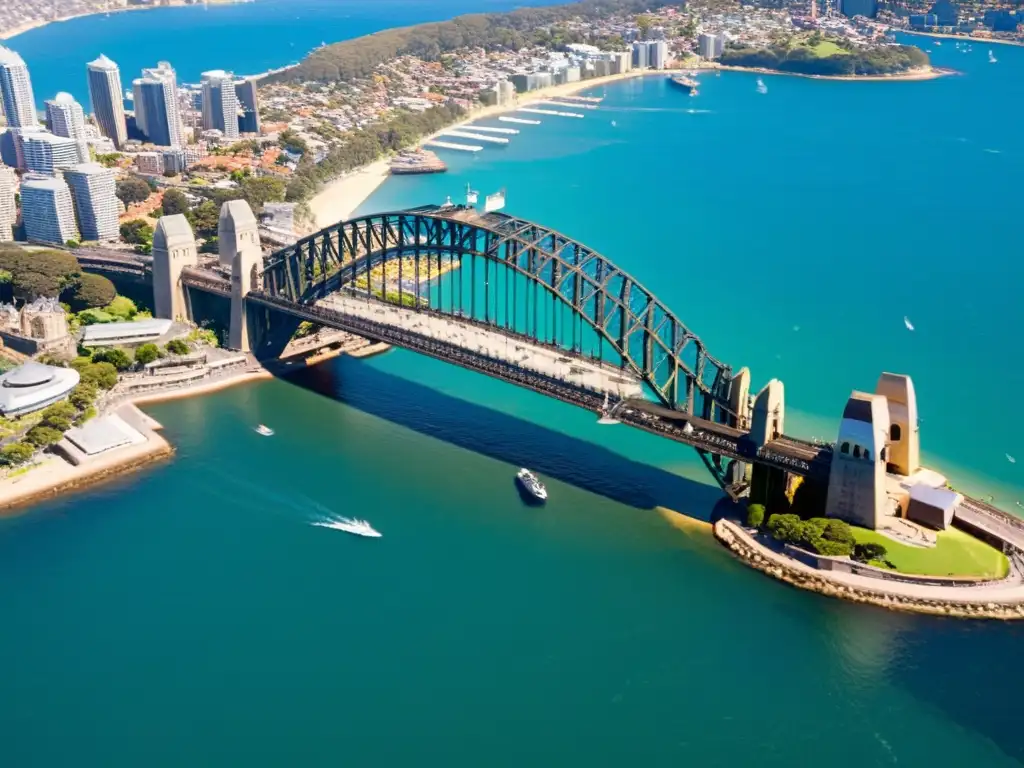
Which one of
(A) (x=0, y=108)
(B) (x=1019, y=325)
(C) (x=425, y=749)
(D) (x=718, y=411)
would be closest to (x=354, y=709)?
(C) (x=425, y=749)

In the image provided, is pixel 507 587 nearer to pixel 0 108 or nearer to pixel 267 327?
pixel 267 327

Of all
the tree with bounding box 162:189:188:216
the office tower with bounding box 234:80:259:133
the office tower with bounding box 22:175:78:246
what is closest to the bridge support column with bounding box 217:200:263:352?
the office tower with bounding box 22:175:78:246

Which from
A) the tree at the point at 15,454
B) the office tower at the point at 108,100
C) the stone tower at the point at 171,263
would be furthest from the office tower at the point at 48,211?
the office tower at the point at 108,100

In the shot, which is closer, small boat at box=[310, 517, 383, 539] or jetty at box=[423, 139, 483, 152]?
small boat at box=[310, 517, 383, 539]

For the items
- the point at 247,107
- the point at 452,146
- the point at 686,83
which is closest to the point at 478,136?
the point at 452,146

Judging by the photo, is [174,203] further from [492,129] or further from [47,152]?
[492,129]

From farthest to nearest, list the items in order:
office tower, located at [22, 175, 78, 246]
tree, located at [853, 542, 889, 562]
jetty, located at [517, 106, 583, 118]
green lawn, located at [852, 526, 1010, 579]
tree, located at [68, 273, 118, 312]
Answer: jetty, located at [517, 106, 583, 118] < office tower, located at [22, 175, 78, 246] < tree, located at [68, 273, 118, 312] < tree, located at [853, 542, 889, 562] < green lawn, located at [852, 526, 1010, 579]

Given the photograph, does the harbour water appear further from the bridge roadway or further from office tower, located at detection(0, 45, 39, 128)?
office tower, located at detection(0, 45, 39, 128)
